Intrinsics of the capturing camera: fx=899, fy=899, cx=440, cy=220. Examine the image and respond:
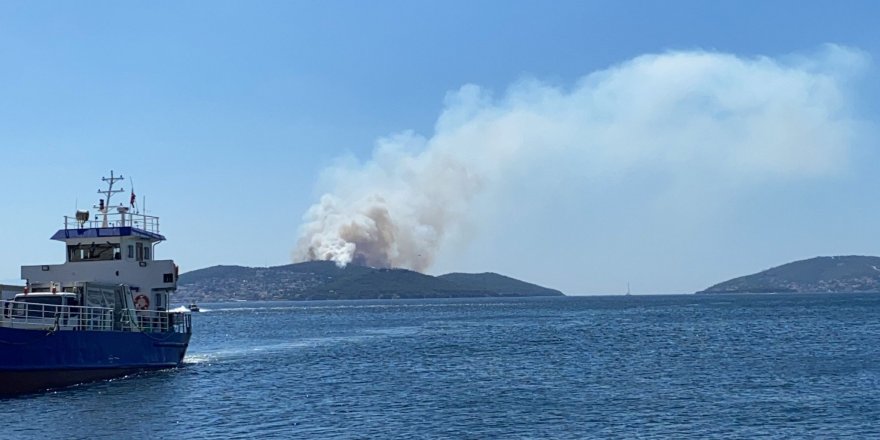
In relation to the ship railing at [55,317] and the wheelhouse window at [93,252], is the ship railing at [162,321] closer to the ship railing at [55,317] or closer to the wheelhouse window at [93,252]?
the ship railing at [55,317]

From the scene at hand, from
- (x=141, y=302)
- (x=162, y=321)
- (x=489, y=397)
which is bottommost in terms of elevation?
(x=489, y=397)

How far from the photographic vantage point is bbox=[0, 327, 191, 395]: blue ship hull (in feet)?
156

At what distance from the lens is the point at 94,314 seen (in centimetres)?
5581

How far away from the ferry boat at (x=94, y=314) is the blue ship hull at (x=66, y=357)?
0.05 meters

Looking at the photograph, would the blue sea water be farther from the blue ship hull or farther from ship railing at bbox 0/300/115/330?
ship railing at bbox 0/300/115/330

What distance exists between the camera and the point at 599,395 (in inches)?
2010

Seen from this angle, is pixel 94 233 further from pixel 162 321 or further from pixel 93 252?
pixel 162 321

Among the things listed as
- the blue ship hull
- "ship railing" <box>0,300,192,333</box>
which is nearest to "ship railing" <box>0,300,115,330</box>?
"ship railing" <box>0,300,192,333</box>

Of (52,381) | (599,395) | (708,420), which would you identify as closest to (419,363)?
(599,395)

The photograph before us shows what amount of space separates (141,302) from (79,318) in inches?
547

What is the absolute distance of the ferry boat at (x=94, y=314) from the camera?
161 feet

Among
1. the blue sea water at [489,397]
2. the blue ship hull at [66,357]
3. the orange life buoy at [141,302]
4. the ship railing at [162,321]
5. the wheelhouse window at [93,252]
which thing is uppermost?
the wheelhouse window at [93,252]

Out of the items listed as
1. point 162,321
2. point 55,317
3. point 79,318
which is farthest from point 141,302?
point 55,317

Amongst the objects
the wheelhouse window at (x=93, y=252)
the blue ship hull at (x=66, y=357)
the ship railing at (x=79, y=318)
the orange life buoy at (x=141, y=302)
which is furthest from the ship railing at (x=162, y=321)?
the wheelhouse window at (x=93, y=252)
